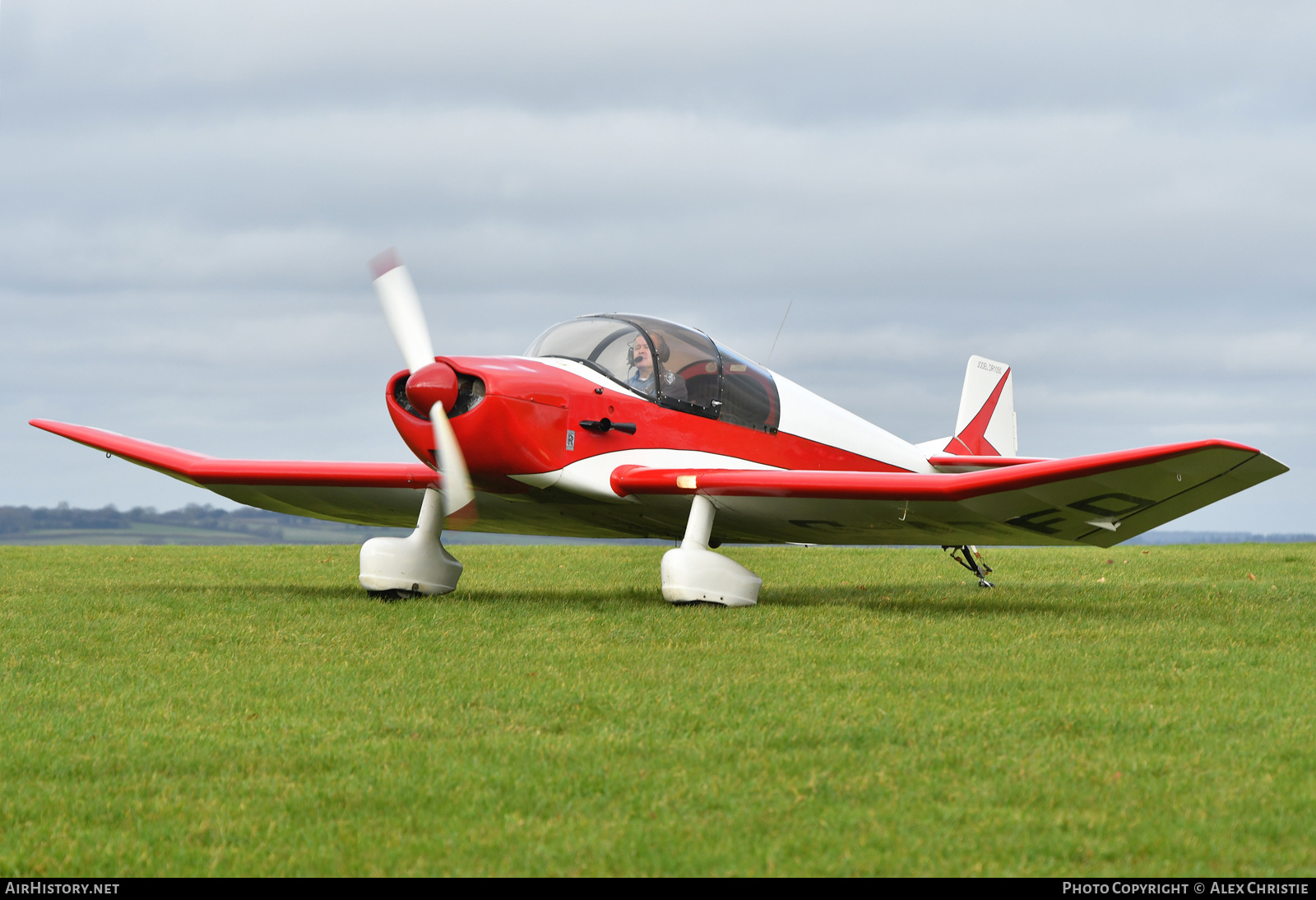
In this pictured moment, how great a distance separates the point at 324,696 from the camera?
6293mm

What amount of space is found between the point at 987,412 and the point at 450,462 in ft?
30.2

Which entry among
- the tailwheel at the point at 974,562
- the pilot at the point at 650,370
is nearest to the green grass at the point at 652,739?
the pilot at the point at 650,370

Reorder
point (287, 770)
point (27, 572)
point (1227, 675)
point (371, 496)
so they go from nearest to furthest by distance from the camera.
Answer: point (287, 770), point (1227, 675), point (371, 496), point (27, 572)

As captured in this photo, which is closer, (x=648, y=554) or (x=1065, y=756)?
(x=1065, y=756)

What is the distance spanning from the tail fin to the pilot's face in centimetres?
629

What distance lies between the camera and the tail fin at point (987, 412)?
1650 centimetres

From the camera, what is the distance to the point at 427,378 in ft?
33.5

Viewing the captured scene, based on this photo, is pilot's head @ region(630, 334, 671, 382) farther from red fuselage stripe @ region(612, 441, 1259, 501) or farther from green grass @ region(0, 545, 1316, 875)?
green grass @ region(0, 545, 1316, 875)

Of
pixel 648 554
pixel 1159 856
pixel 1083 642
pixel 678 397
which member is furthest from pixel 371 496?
pixel 1159 856

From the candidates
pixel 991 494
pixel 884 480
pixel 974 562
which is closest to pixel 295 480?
pixel 884 480

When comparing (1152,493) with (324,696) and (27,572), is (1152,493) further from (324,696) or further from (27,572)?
(27,572)

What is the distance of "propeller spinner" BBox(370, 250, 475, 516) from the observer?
401 inches

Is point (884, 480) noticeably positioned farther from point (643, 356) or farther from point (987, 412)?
point (987, 412)

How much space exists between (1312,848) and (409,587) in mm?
9064
